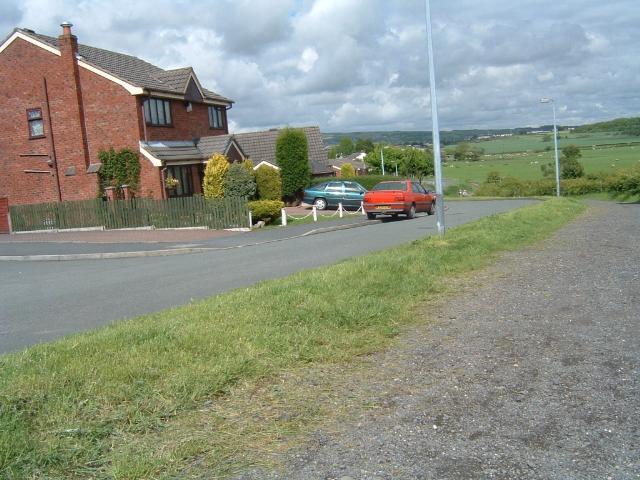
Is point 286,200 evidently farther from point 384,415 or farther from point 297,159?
point 384,415

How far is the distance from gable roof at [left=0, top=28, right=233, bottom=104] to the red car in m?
11.5

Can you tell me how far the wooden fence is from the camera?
24734mm

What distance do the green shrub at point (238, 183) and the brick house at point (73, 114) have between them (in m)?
3.72

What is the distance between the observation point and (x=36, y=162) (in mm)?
30844

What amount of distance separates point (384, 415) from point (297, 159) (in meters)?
34.7

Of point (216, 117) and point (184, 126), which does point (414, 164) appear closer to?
point (216, 117)

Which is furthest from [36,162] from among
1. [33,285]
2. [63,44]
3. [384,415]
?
[384,415]

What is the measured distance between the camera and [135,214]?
86.5 feet

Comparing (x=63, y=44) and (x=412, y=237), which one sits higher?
(x=63, y=44)

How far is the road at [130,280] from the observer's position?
8.49m

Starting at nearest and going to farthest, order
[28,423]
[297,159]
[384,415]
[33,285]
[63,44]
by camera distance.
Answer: [28,423]
[384,415]
[33,285]
[63,44]
[297,159]

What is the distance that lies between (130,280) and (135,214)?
14796 millimetres

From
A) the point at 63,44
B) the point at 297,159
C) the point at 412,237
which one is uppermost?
the point at 63,44

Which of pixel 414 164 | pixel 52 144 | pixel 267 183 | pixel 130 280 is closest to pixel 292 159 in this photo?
pixel 267 183
